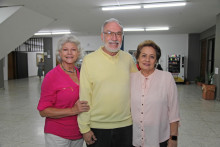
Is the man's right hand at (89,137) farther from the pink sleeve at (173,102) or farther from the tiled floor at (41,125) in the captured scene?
the tiled floor at (41,125)

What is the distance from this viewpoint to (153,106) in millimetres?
1485

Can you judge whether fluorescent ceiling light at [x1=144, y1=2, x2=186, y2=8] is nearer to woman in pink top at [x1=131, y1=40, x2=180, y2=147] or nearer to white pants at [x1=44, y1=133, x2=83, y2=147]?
woman in pink top at [x1=131, y1=40, x2=180, y2=147]

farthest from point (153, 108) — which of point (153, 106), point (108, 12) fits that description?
point (108, 12)

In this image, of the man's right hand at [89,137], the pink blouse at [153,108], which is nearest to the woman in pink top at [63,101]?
the man's right hand at [89,137]

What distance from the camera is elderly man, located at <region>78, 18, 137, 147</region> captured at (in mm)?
1481

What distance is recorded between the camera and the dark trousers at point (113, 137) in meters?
1.53

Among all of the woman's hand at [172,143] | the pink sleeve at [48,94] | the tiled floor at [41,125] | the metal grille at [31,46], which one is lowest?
the tiled floor at [41,125]

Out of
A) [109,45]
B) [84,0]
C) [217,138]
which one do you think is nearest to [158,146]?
[109,45]

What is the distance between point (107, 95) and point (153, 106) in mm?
408

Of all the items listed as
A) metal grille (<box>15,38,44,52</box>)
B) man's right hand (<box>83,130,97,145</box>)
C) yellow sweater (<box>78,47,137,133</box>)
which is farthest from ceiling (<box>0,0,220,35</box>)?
metal grille (<box>15,38,44,52</box>)

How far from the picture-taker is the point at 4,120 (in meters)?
4.15

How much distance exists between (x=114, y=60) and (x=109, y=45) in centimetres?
14

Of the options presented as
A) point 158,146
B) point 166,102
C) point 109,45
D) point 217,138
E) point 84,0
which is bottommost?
point 217,138

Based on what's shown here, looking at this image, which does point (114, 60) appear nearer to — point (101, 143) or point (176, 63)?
point (101, 143)
